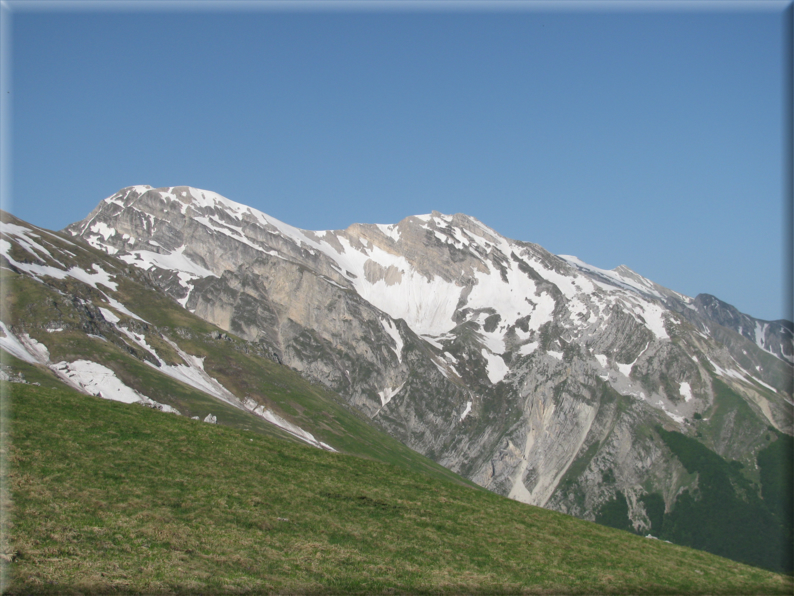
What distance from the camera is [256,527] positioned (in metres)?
31.4

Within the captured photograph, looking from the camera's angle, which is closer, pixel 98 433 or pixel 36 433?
pixel 36 433

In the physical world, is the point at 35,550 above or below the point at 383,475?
below

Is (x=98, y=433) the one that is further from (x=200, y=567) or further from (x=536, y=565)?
(x=536, y=565)

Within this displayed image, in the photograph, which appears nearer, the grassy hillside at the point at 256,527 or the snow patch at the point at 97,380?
the grassy hillside at the point at 256,527

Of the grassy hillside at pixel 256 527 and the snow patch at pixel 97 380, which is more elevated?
the grassy hillside at pixel 256 527

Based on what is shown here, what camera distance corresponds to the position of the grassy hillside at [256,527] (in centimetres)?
2527

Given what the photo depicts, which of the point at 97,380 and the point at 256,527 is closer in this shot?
the point at 256,527

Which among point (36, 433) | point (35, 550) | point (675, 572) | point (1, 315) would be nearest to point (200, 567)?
point (35, 550)

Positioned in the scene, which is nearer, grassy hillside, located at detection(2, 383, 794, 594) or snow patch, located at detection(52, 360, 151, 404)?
grassy hillside, located at detection(2, 383, 794, 594)

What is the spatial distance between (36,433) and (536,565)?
2719 centimetres

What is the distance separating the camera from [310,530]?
3262 cm

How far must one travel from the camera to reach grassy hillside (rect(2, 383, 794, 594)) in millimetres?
25266

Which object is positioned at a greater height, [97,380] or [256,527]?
[256,527]

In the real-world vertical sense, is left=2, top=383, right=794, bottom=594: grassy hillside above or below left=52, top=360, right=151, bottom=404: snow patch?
above
